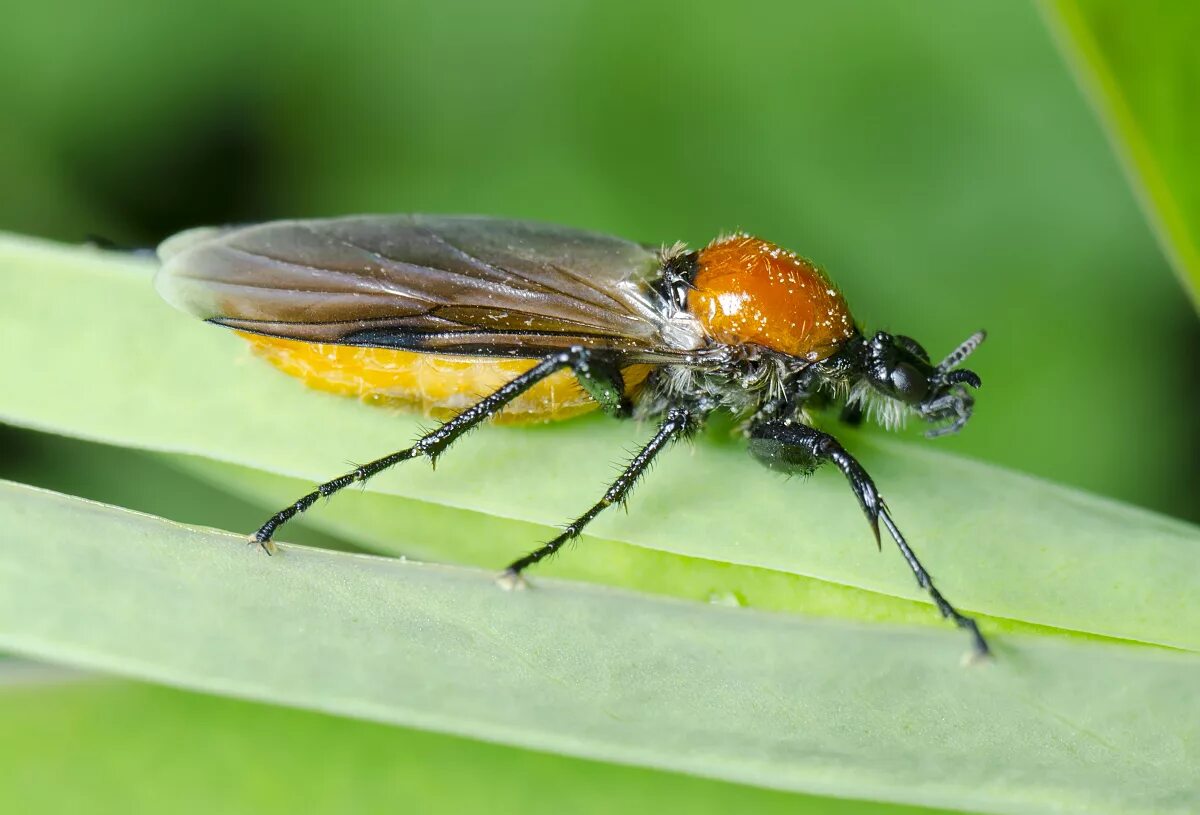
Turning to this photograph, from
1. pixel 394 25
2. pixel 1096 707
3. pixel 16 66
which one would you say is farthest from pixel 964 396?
pixel 16 66

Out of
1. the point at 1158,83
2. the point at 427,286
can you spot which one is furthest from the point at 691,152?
the point at 1158,83

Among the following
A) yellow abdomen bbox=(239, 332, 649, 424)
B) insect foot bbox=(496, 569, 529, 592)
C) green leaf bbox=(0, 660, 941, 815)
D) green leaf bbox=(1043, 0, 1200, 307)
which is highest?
green leaf bbox=(1043, 0, 1200, 307)

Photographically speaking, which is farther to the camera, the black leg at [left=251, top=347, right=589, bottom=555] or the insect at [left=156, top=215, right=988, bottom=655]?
the insect at [left=156, top=215, right=988, bottom=655]

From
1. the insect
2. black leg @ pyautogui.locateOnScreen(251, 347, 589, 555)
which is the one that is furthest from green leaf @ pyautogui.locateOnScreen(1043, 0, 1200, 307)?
black leg @ pyautogui.locateOnScreen(251, 347, 589, 555)

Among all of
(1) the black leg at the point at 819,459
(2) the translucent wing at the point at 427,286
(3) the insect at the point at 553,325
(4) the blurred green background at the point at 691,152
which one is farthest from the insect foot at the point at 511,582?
(4) the blurred green background at the point at 691,152

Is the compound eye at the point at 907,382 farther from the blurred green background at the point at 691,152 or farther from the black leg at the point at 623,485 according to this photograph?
the blurred green background at the point at 691,152

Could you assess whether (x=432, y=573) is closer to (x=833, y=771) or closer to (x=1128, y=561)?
(x=833, y=771)

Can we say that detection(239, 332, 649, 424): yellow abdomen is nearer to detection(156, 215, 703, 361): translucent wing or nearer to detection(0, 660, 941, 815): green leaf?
detection(156, 215, 703, 361): translucent wing

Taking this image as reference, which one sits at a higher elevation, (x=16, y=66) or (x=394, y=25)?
(x=394, y=25)
